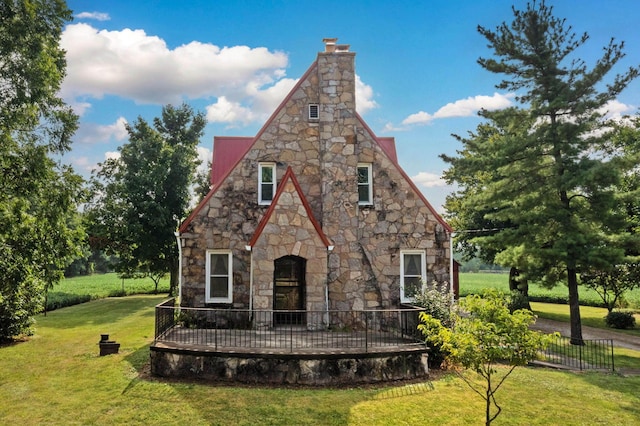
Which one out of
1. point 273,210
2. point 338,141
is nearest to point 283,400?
point 273,210

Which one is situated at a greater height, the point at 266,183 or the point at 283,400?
the point at 266,183

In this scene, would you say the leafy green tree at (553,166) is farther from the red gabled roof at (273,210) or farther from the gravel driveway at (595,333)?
the red gabled roof at (273,210)

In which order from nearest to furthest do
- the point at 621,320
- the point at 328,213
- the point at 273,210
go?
the point at 273,210
the point at 328,213
the point at 621,320

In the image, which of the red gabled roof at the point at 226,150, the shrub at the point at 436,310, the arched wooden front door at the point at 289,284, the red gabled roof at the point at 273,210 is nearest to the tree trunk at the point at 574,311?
the shrub at the point at 436,310

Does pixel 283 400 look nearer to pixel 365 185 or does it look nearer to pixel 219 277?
pixel 219 277

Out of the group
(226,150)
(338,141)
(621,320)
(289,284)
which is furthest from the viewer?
(621,320)

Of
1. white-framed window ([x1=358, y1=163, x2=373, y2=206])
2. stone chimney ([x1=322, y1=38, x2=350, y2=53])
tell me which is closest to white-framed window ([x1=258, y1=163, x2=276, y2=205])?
white-framed window ([x1=358, y1=163, x2=373, y2=206])

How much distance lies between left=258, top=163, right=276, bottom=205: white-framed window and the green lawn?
6168 mm

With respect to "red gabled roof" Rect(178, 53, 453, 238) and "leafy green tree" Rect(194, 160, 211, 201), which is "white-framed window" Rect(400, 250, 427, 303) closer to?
"red gabled roof" Rect(178, 53, 453, 238)

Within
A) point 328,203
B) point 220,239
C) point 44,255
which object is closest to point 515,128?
point 328,203

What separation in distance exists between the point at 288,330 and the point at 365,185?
5.65 meters

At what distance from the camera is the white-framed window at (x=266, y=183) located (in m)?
14.9

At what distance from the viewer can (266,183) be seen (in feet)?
49.0

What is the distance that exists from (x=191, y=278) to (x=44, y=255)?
4662mm
